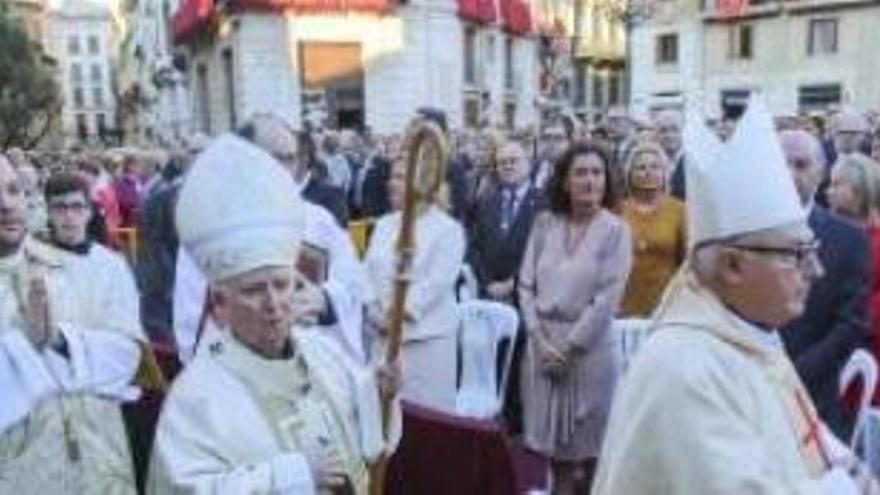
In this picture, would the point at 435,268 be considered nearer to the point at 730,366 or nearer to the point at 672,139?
the point at 730,366

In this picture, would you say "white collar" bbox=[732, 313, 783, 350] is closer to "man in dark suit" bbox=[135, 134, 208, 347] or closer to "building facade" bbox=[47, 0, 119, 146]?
"man in dark suit" bbox=[135, 134, 208, 347]

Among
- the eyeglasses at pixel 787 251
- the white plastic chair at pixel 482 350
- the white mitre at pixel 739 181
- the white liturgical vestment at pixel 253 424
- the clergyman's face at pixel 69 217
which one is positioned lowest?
the white plastic chair at pixel 482 350

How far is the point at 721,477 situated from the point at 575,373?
3164mm

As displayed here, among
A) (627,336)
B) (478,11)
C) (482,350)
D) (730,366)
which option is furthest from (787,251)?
(478,11)

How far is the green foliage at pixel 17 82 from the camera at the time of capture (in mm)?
44094

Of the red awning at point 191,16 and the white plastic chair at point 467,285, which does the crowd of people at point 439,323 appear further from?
the red awning at point 191,16

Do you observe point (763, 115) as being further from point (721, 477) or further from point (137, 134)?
point (137, 134)

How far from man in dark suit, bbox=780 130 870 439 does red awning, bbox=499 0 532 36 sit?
1422 inches

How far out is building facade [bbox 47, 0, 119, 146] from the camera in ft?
431

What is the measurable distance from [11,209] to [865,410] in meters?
3.29

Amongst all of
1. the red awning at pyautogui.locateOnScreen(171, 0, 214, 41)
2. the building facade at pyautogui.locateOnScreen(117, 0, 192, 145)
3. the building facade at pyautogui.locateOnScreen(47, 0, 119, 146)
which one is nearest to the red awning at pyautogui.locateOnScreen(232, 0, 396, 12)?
the red awning at pyautogui.locateOnScreen(171, 0, 214, 41)

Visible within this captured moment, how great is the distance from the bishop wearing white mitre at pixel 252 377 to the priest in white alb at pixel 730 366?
73cm

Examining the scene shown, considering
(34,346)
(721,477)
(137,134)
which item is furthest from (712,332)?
(137,134)

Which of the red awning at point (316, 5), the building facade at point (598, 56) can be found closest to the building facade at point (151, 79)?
the red awning at point (316, 5)
